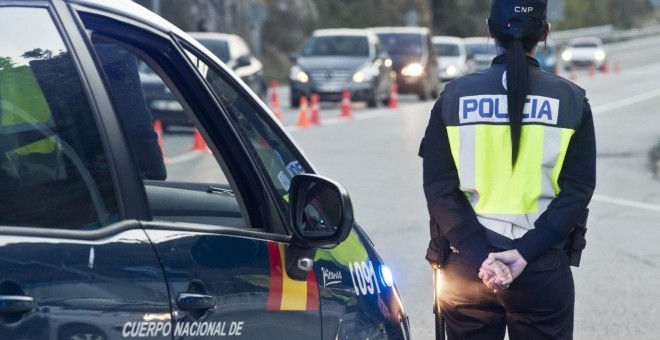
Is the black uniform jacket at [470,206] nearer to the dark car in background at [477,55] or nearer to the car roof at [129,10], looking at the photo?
the car roof at [129,10]

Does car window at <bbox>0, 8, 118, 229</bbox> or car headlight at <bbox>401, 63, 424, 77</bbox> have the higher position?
car window at <bbox>0, 8, 118, 229</bbox>

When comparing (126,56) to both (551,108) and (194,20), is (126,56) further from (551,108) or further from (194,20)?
(194,20)

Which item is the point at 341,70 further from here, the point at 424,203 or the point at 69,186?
the point at 69,186

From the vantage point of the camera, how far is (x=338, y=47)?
3203 centimetres

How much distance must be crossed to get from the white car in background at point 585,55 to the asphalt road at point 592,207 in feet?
119

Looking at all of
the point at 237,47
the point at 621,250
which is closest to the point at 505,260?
the point at 621,250

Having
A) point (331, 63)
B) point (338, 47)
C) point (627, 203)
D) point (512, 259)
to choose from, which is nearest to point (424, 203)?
point (627, 203)

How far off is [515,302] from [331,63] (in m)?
27.1

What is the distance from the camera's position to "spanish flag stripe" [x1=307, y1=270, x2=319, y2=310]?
137 inches

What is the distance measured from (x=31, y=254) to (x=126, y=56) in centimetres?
102

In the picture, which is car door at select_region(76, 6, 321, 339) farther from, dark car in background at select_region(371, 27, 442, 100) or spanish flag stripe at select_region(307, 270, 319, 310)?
dark car in background at select_region(371, 27, 442, 100)

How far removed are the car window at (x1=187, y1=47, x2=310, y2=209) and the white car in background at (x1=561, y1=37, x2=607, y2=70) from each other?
64.8 meters

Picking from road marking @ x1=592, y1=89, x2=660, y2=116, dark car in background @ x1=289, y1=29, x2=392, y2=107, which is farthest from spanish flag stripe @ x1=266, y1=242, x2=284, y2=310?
road marking @ x1=592, y1=89, x2=660, y2=116

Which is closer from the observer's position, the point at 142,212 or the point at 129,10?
the point at 142,212
